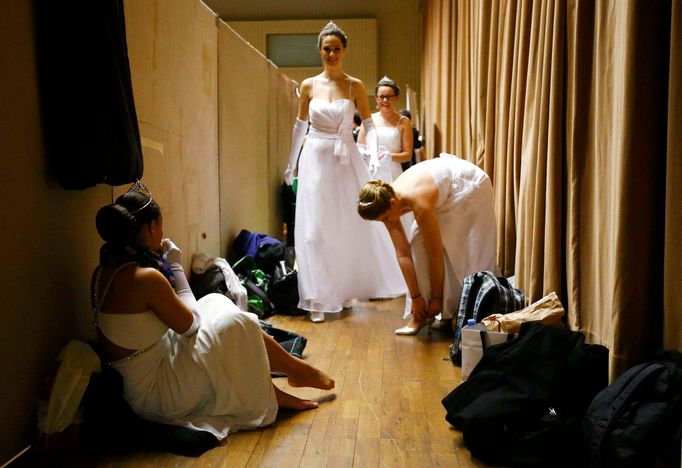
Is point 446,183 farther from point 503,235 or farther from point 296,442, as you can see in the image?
point 296,442

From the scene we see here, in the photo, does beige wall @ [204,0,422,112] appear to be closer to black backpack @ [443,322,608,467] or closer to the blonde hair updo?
the blonde hair updo

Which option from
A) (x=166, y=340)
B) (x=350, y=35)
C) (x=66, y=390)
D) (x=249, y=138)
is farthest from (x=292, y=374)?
(x=350, y=35)

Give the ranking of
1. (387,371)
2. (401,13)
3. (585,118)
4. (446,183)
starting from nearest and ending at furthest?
1. (585,118)
2. (387,371)
3. (446,183)
4. (401,13)

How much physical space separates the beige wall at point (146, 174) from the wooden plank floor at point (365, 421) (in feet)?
1.39

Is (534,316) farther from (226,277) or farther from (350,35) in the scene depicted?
(350,35)

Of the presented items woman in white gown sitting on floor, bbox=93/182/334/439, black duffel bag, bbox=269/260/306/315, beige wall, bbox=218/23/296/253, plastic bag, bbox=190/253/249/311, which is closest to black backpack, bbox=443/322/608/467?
woman in white gown sitting on floor, bbox=93/182/334/439

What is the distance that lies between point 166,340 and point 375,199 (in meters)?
1.26

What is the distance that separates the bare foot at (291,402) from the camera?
2248 mm

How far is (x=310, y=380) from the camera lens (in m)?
A: 2.37

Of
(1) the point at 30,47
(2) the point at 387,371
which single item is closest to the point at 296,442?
(2) the point at 387,371

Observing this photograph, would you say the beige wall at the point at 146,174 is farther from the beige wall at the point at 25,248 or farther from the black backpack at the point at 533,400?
the black backpack at the point at 533,400

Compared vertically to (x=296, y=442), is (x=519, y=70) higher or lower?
higher

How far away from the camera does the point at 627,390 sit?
1667mm

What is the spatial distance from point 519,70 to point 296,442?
1828 mm
